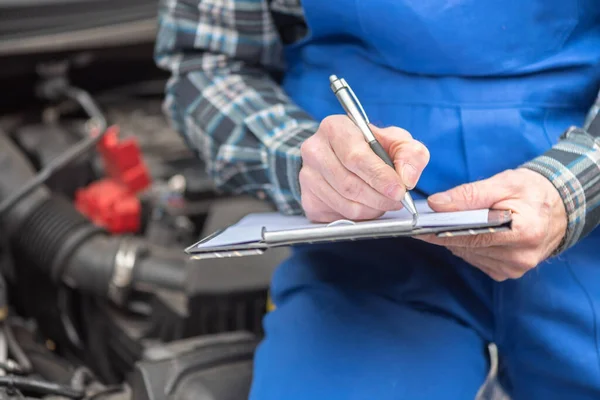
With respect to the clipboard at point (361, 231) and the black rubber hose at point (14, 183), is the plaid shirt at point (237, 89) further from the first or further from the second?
the black rubber hose at point (14, 183)

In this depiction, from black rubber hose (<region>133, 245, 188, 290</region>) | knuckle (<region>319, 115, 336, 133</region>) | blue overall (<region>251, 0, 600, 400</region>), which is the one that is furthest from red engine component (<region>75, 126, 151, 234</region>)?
knuckle (<region>319, 115, 336, 133</region>)

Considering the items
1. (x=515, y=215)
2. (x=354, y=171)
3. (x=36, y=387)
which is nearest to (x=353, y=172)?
(x=354, y=171)

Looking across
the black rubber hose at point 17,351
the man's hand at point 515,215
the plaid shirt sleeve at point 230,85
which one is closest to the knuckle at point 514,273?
the man's hand at point 515,215

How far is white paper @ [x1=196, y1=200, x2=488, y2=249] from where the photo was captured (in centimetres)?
Result: 44

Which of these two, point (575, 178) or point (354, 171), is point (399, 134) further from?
point (575, 178)

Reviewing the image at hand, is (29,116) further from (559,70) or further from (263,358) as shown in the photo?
(559,70)

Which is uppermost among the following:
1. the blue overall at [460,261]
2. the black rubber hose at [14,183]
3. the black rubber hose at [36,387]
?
the blue overall at [460,261]

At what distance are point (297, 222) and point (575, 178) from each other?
224 mm

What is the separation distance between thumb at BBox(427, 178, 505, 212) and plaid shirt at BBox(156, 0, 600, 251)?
0.17m

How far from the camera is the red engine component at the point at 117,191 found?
44.3 inches

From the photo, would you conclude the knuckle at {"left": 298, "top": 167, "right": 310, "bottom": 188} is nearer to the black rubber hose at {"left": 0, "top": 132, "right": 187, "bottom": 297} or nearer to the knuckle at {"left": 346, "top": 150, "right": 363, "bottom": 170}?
the knuckle at {"left": 346, "top": 150, "right": 363, "bottom": 170}

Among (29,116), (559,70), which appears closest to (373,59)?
(559,70)

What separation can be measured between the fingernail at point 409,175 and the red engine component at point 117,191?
0.74 meters

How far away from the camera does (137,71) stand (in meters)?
1.41
